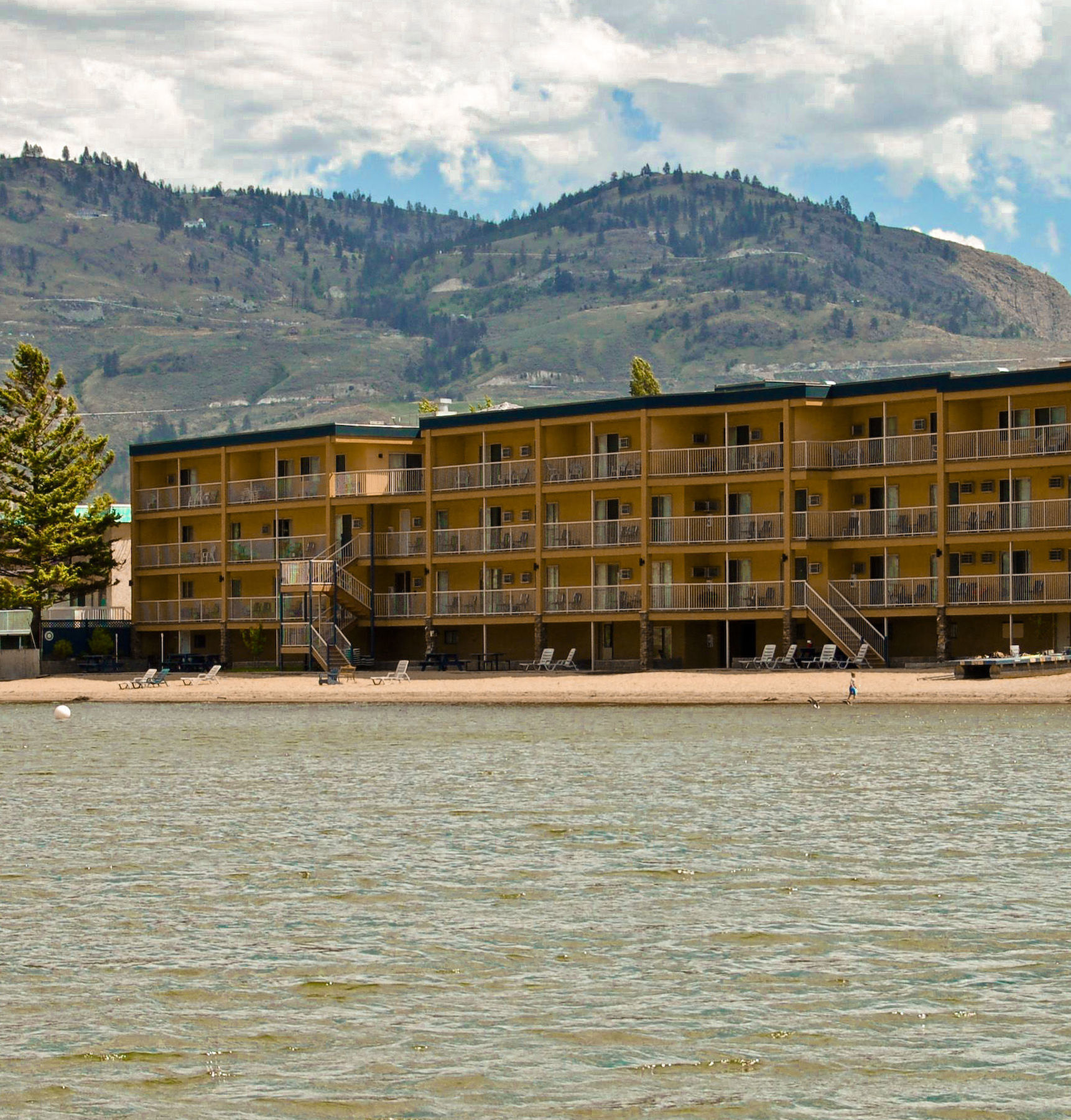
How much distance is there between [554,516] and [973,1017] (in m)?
60.3

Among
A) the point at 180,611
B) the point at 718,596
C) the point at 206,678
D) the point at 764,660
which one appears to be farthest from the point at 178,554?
the point at 764,660

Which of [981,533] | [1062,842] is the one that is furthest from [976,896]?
[981,533]

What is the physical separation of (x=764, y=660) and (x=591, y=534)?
977 cm

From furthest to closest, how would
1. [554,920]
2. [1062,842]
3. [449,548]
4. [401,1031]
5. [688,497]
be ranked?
Answer: 1. [449,548]
2. [688,497]
3. [1062,842]
4. [554,920]
5. [401,1031]

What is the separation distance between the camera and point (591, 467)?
7619 centimetres

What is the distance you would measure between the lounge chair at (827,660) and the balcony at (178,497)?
102 feet

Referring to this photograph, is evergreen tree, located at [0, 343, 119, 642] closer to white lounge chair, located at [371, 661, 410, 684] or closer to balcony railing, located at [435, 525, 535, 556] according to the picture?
balcony railing, located at [435, 525, 535, 556]

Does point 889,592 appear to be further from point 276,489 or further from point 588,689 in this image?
point 276,489

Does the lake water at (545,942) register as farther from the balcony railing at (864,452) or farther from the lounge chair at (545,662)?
the lounge chair at (545,662)

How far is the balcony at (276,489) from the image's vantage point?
275 ft

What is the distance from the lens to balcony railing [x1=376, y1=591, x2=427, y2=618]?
80.5 metres

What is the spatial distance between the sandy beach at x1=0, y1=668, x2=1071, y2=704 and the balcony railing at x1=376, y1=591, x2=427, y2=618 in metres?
3.71

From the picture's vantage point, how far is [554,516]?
258ft

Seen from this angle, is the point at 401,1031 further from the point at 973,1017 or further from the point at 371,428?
the point at 371,428
